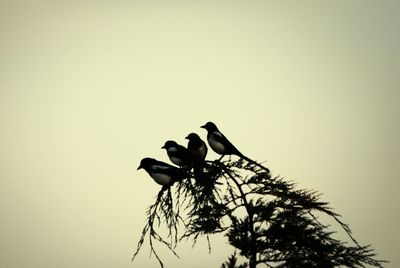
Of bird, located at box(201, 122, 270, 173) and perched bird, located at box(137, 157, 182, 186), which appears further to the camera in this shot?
bird, located at box(201, 122, 270, 173)

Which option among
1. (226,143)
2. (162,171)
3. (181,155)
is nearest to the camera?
(181,155)

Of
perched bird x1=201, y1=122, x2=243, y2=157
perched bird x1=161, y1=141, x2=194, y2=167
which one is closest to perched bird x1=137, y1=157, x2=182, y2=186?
perched bird x1=161, y1=141, x2=194, y2=167

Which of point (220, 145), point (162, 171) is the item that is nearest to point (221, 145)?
point (220, 145)

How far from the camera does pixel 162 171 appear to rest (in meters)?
2.85

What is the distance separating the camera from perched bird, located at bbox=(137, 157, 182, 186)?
2549mm

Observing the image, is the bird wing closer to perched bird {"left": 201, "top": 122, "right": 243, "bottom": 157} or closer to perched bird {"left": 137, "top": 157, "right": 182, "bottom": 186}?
perched bird {"left": 201, "top": 122, "right": 243, "bottom": 157}

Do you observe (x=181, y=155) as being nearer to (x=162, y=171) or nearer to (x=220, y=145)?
(x=162, y=171)

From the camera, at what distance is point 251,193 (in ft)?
6.63

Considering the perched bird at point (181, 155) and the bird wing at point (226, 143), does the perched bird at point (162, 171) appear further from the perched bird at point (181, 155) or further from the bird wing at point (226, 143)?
the bird wing at point (226, 143)

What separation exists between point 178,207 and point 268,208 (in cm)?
67

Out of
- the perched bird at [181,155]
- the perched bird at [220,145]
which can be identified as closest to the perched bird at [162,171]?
the perched bird at [181,155]

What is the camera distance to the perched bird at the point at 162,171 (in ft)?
8.36

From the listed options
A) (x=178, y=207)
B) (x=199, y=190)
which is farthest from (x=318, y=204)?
(x=178, y=207)

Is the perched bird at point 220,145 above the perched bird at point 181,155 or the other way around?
above
